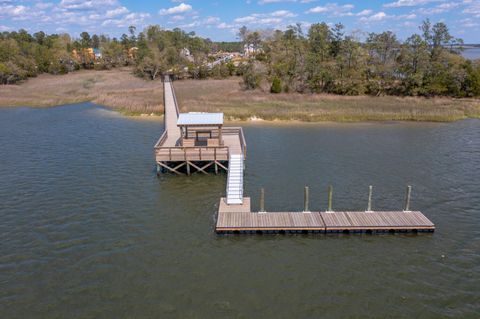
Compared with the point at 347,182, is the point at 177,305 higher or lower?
lower

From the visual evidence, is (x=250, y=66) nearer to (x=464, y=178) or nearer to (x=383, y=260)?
(x=464, y=178)

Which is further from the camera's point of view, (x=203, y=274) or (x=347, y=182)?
(x=347, y=182)

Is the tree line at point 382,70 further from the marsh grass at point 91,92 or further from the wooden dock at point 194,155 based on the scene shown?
the wooden dock at point 194,155

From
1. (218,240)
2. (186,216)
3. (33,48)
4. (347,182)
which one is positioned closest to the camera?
(218,240)

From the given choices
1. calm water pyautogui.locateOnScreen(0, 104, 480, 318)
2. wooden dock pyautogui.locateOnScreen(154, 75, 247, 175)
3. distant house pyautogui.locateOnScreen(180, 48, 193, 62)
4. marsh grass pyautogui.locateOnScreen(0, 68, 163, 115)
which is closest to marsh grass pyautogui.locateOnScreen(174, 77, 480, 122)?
marsh grass pyautogui.locateOnScreen(0, 68, 163, 115)

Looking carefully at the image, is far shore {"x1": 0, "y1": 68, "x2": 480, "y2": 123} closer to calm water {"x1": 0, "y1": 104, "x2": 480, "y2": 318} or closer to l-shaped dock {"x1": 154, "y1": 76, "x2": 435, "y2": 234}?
calm water {"x1": 0, "y1": 104, "x2": 480, "y2": 318}

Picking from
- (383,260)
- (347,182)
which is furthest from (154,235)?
(347,182)

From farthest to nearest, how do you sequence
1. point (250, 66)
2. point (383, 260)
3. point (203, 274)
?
1. point (250, 66)
2. point (383, 260)
3. point (203, 274)

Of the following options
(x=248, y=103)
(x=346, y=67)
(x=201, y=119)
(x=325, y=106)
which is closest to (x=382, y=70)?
(x=346, y=67)
